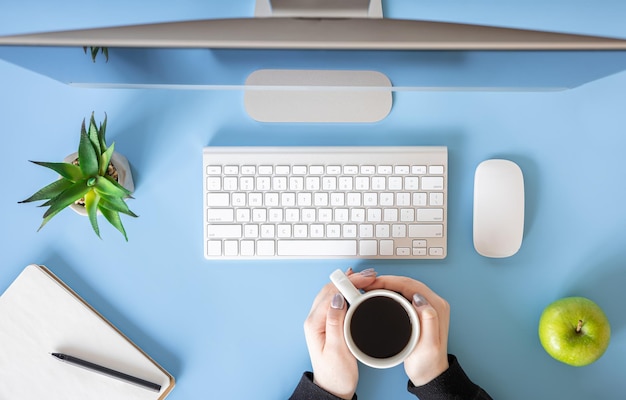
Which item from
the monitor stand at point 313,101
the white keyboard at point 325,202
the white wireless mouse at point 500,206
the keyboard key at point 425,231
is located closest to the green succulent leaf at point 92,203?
the white keyboard at point 325,202

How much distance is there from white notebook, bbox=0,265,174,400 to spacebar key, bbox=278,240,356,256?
29 centimetres

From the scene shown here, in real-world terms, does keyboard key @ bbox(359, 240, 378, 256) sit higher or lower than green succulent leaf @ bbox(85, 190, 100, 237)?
lower

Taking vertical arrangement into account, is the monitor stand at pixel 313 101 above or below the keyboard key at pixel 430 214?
above

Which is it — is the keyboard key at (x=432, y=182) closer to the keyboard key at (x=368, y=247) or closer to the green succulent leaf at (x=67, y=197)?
the keyboard key at (x=368, y=247)

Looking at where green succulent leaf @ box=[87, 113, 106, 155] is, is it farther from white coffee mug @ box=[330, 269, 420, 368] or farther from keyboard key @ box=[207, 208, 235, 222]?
white coffee mug @ box=[330, 269, 420, 368]

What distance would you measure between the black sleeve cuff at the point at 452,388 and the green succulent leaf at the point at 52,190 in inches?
23.9

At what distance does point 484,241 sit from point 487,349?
0.60 feet

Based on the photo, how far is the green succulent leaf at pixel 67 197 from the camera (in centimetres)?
70

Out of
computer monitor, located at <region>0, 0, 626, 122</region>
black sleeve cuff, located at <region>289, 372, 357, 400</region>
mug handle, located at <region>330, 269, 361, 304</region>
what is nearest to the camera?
computer monitor, located at <region>0, 0, 626, 122</region>

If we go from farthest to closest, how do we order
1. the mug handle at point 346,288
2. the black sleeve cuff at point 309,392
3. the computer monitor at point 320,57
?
1. the black sleeve cuff at point 309,392
2. the mug handle at point 346,288
3. the computer monitor at point 320,57

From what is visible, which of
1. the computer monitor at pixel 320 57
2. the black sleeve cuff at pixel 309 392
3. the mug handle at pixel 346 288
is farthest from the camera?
the black sleeve cuff at pixel 309 392

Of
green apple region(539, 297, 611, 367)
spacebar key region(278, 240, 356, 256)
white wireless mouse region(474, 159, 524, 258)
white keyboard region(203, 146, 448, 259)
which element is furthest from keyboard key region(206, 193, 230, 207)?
green apple region(539, 297, 611, 367)

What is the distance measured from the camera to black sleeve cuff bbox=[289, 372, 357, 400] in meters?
0.75

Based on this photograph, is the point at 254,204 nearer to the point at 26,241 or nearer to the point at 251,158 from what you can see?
the point at 251,158
